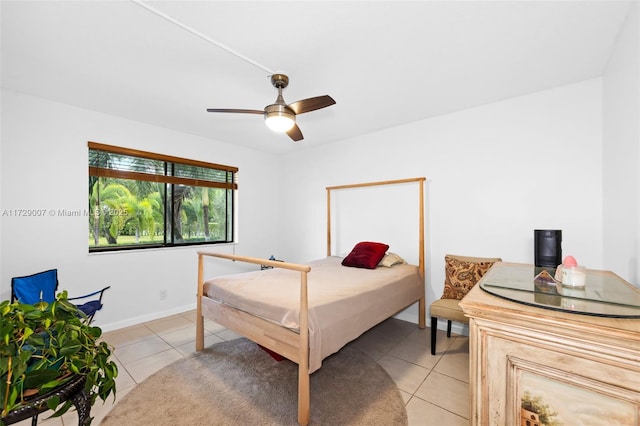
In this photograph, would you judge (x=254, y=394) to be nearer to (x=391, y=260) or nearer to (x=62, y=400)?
(x=62, y=400)

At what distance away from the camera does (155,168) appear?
3668mm

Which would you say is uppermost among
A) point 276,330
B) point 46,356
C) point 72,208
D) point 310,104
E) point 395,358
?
point 310,104

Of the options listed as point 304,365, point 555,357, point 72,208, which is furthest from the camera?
point 72,208

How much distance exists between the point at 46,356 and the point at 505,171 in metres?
3.54

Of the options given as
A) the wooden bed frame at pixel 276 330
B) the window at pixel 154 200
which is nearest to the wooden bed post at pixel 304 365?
the wooden bed frame at pixel 276 330

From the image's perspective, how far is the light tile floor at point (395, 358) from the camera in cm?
187

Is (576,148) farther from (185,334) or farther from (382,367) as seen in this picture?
(185,334)

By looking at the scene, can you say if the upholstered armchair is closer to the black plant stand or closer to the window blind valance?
the black plant stand

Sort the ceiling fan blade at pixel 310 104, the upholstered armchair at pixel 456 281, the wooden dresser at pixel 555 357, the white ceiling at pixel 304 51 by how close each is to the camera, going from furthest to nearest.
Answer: the upholstered armchair at pixel 456 281 → the ceiling fan blade at pixel 310 104 → the white ceiling at pixel 304 51 → the wooden dresser at pixel 555 357

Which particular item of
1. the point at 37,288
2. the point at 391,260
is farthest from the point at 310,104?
the point at 37,288

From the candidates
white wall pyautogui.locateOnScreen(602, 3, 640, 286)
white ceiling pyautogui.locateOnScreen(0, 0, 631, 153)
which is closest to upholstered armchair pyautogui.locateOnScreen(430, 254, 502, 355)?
white wall pyautogui.locateOnScreen(602, 3, 640, 286)

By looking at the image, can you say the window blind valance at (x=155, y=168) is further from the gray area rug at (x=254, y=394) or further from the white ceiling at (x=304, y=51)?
the gray area rug at (x=254, y=394)

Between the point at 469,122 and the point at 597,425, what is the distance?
2.88 m

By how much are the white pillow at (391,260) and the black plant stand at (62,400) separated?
2833 millimetres
